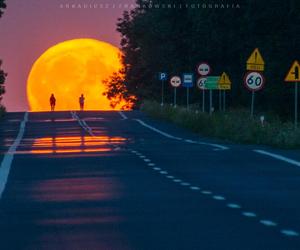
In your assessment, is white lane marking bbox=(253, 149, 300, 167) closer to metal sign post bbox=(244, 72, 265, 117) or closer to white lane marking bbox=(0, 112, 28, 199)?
white lane marking bbox=(0, 112, 28, 199)

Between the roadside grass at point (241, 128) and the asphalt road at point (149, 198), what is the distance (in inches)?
138

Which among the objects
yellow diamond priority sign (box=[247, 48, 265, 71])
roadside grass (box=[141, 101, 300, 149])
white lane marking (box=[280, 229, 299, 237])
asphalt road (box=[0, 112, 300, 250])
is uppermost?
yellow diamond priority sign (box=[247, 48, 265, 71])

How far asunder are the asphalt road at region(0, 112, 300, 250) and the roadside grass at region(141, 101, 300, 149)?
3515mm

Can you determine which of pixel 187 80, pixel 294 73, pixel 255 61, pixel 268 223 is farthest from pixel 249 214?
pixel 187 80

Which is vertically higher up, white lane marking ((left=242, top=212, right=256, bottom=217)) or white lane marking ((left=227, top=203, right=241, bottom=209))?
white lane marking ((left=242, top=212, right=256, bottom=217))

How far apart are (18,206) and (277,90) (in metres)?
39.7

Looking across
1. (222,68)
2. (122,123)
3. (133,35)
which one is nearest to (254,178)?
(122,123)

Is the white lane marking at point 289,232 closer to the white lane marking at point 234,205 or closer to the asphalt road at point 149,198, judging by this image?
the asphalt road at point 149,198

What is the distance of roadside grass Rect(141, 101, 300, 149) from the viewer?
36469mm

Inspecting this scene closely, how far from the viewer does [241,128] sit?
4212 cm

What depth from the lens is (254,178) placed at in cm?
2173

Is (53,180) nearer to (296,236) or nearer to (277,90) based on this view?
(296,236)

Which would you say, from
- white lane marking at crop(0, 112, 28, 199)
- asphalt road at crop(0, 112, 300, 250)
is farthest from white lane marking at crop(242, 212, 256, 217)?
white lane marking at crop(0, 112, 28, 199)

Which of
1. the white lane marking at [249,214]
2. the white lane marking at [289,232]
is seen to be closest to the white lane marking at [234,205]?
the white lane marking at [249,214]
